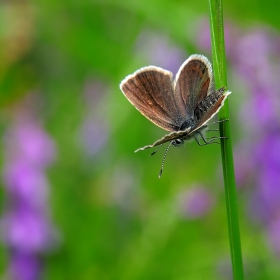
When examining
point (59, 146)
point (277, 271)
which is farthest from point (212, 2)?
point (59, 146)

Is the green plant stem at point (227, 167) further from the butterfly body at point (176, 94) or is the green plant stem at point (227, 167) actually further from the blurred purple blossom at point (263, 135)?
the blurred purple blossom at point (263, 135)

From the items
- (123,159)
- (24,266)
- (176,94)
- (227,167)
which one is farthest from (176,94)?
(123,159)

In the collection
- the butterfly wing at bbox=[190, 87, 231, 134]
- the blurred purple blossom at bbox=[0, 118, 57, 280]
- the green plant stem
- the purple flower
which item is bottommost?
the green plant stem

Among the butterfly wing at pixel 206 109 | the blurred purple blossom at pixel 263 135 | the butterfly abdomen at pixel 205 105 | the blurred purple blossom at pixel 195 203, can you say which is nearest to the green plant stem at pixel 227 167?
the butterfly wing at pixel 206 109

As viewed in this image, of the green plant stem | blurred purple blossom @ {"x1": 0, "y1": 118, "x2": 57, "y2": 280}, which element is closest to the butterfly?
the green plant stem

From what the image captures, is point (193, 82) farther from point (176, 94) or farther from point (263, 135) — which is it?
point (263, 135)

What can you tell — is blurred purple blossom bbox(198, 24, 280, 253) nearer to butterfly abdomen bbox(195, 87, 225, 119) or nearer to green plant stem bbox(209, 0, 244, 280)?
butterfly abdomen bbox(195, 87, 225, 119)

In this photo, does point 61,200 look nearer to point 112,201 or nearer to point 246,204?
point 112,201
